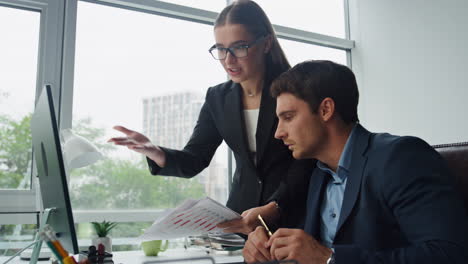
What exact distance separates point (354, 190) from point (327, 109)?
273 millimetres

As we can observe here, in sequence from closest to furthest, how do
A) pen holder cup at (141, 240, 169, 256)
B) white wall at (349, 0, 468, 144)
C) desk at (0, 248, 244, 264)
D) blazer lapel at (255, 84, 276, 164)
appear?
blazer lapel at (255, 84, 276, 164) → desk at (0, 248, 244, 264) → pen holder cup at (141, 240, 169, 256) → white wall at (349, 0, 468, 144)

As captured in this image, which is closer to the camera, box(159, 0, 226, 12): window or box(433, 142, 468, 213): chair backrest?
box(433, 142, 468, 213): chair backrest

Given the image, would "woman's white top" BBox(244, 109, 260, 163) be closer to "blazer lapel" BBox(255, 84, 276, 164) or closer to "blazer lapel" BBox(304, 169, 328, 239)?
"blazer lapel" BBox(255, 84, 276, 164)

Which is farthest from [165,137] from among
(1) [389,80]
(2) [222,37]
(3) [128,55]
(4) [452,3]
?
(4) [452,3]

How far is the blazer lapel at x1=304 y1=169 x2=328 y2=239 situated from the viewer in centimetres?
134

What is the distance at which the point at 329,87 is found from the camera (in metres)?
1.32

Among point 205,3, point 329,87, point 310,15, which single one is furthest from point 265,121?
point 310,15

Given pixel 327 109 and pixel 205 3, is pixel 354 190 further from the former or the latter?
pixel 205 3

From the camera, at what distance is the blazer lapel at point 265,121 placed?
164cm

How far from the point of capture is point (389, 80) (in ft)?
11.8

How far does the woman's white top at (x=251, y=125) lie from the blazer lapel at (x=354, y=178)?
57cm

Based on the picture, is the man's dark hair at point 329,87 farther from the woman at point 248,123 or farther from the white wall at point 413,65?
the white wall at point 413,65

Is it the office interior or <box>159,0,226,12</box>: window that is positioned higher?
<box>159,0,226,12</box>: window

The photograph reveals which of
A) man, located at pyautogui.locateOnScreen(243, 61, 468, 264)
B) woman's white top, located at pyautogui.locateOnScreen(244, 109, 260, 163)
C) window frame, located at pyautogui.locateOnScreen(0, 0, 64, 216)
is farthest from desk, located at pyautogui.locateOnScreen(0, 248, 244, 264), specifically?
window frame, located at pyautogui.locateOnScreen(0, 0, 64, 216)
